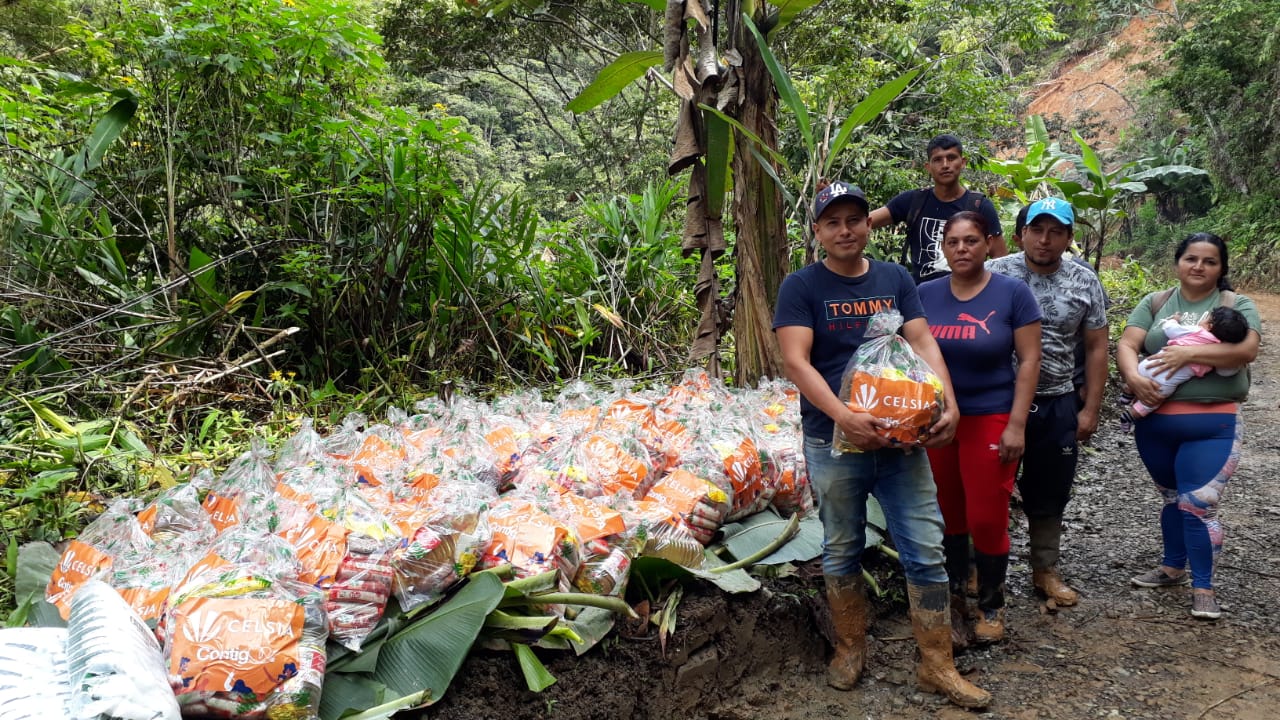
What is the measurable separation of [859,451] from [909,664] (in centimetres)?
87

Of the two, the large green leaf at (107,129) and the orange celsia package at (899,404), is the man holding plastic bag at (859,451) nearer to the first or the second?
the orange celsia package at (899,404)

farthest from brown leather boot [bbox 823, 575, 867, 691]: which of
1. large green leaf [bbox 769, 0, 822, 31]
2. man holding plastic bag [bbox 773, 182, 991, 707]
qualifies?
large green leaf [bbox 769, 0, 822, 31]

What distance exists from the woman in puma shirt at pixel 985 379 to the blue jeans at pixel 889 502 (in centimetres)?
41

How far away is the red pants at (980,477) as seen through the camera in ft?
8.41

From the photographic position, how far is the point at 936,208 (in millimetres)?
3467

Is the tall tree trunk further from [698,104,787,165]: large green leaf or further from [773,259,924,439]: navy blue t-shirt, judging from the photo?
[773,259,924,439]: navy blue t-shirt

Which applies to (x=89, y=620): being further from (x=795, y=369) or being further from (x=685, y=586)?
(x=795, y=369)

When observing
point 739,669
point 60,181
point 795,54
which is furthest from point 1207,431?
point 795,54

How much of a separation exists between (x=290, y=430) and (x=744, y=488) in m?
2.02

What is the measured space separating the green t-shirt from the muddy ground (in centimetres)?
82

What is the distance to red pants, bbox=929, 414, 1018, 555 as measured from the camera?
256 cm

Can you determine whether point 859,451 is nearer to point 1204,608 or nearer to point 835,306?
point 835,306

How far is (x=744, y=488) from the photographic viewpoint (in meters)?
2.77

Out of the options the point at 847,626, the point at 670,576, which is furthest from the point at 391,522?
the point at 847,626
